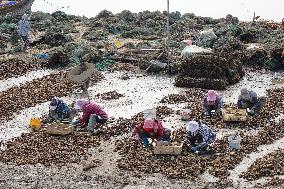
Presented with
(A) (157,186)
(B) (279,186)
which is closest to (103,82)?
(A) (157,186)

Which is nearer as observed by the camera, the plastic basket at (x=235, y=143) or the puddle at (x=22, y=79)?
the plastic basket at (x=235, y=143)

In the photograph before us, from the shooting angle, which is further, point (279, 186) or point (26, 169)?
point (26, 169)

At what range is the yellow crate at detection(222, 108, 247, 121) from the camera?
12.2m

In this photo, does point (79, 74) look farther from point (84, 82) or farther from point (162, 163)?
point (162, 163)

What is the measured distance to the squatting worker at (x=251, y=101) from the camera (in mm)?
12570

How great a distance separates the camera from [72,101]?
1488cm

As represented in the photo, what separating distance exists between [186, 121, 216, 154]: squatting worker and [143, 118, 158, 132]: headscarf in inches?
28.5

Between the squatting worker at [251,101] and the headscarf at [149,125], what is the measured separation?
2811 mm

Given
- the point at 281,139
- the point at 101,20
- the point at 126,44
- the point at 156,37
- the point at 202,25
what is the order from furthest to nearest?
the point at 101,20
the point at 202,25
the point at 156,37
the point at 126,44
the point at 281,139

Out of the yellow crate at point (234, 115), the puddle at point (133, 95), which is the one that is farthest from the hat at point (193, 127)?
the yellow crate at point (234, 115)

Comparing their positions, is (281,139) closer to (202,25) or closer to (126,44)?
(126,44)

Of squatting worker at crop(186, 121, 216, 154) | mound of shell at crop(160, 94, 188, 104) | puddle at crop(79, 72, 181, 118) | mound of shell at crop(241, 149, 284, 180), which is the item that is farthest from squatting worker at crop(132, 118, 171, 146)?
mound of shell at crop(160, 94, 188, 104)

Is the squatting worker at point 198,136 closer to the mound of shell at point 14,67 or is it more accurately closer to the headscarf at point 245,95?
the headscarf at point 245,95

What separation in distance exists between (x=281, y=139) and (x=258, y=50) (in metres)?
6.68
